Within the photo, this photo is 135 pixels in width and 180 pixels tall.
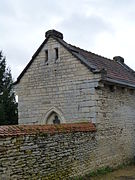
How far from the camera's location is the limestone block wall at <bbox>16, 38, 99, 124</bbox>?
1284 centimetres

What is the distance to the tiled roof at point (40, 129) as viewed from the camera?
7826 millimetres

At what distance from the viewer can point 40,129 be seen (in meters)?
8.98

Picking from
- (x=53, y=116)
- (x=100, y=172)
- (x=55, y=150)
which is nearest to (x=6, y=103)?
(x=53, y=116)

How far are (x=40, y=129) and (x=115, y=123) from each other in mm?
6045

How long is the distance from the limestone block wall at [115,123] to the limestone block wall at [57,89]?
669 millimetres

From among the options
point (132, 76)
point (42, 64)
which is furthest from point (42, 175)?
point (132, 76)

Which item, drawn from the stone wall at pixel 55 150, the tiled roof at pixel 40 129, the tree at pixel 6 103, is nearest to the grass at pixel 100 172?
the stone wall at pixel 55 150

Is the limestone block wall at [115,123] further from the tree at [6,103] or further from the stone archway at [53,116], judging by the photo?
the tree at [6,103]

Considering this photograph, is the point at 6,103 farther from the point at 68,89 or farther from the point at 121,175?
the point at 121,175

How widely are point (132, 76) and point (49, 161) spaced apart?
10069 mm

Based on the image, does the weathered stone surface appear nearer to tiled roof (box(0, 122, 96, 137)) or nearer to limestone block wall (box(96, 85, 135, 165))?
tiled roof (box(0, 122, 96, 137))

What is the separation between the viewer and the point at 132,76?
1772 cm

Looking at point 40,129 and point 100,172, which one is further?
point 100,172

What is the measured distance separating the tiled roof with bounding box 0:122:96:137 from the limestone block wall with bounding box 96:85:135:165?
98cm
